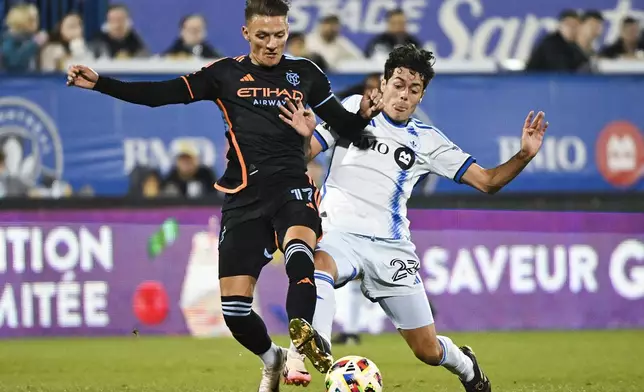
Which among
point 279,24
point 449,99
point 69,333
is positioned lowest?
point 69,333

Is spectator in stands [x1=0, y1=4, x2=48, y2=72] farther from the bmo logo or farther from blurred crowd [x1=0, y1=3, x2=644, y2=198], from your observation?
the bmo logo

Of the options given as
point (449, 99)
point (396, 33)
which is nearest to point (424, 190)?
point (449, 99)

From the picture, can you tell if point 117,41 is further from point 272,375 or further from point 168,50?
point 272,375

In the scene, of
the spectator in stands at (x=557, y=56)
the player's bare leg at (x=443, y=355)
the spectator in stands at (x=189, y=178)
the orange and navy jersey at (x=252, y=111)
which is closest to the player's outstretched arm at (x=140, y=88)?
the orange and navy jersey at (x=252, y=111)

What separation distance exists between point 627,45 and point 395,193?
8943mm

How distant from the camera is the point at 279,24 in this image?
7316mm

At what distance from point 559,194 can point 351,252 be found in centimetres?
652

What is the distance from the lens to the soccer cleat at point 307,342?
646cm

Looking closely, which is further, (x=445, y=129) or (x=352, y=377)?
(x=445, y=129)

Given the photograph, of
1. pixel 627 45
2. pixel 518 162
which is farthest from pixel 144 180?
pixel 518 162

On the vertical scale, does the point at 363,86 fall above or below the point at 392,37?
below

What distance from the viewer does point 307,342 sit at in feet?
21.2

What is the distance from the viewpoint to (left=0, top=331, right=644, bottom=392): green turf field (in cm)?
892

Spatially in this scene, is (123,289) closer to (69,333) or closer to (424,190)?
(69,333)
